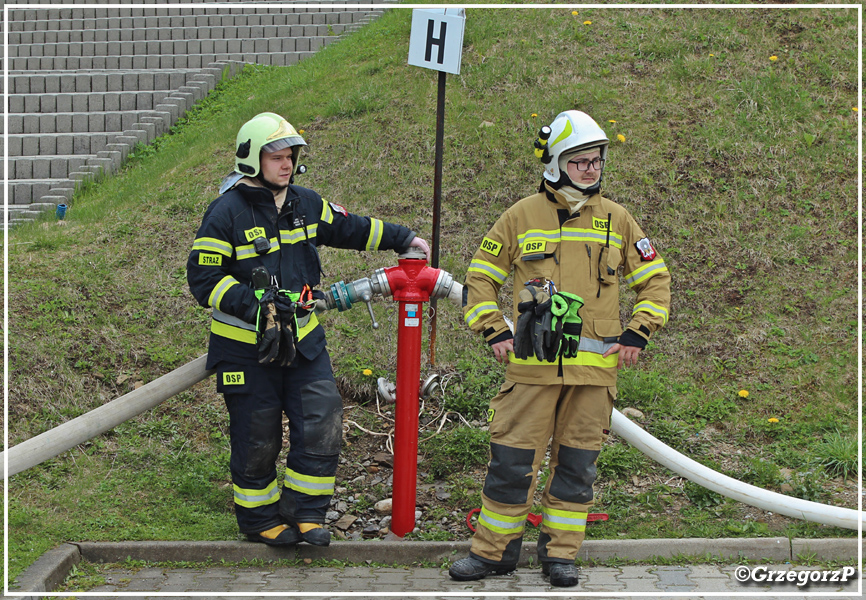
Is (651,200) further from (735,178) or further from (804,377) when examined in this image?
(804,377)

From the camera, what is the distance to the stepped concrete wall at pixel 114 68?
10.3 metres

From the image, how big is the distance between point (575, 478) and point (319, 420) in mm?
1263

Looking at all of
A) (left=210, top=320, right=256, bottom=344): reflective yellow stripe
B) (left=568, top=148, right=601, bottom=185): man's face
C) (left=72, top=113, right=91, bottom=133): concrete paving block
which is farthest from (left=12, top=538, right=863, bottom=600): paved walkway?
(left=72, top=113, right=91, bottom=133): concrete paving block

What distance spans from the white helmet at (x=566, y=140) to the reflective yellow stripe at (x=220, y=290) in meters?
1.55

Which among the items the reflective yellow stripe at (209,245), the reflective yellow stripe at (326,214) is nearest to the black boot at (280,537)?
the reflective yellow stripe at (209,245)

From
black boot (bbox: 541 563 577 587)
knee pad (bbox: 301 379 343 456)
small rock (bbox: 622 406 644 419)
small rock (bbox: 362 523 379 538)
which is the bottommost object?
small rock (bbox: 362 523 379 538)

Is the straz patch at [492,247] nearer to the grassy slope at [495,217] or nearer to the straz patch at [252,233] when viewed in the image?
the straz patch at [252,233]

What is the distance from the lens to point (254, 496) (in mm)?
4008

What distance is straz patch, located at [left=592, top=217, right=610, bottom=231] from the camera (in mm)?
3736

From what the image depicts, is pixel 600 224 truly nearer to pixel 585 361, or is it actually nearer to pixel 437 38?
pixel 585 361

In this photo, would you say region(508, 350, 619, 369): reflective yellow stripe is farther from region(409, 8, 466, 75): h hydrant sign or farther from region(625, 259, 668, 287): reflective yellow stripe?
region(409, 8, 466, 75): h hydrant sign

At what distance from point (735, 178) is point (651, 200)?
33.3 inches

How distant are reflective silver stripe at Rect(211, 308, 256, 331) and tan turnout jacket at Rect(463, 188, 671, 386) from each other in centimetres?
106

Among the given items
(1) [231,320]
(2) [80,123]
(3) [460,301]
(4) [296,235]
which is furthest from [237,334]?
(2) [80,123]
